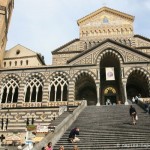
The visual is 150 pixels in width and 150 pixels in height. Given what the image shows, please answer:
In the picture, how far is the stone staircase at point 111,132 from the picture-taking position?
13.8m

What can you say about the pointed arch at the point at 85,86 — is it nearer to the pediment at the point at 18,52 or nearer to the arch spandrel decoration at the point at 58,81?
the arch spandrel decoration at the point at 58,81

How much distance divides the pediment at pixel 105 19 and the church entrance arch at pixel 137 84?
1325cm

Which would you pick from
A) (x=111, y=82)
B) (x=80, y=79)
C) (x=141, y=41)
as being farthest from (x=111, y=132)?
(x=141, y=41)

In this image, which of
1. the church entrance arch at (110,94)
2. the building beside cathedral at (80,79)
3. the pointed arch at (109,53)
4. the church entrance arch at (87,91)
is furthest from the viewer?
the church entrance arch at (110,94)

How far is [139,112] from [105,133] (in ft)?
23.2

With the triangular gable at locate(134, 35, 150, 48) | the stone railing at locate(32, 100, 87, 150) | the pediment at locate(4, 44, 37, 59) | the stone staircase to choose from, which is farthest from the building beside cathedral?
the stone railing at locate(32, 100, 87, 150)

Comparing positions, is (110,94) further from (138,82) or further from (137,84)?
(138,82)

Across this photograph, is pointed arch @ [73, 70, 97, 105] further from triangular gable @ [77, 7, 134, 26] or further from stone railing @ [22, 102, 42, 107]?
triangular gable @ [77, 7, 134, 26]

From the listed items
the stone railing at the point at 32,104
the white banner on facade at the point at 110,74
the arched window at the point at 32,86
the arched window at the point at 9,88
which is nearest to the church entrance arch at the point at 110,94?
the white banner on facade at the point at 110,74

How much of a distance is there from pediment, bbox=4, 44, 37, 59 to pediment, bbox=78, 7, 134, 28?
1002 centimetres

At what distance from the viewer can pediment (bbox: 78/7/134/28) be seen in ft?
138

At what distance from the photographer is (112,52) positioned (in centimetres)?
3117

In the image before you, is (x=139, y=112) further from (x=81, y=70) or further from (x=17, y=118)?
(x=17, y=118)

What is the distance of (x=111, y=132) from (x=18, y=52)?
2943cm
